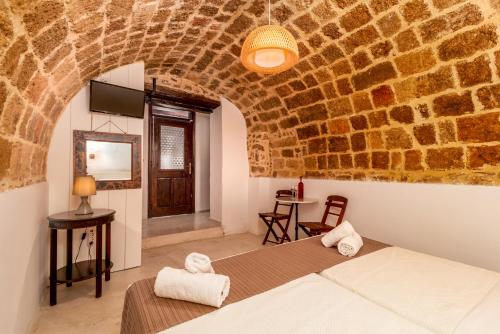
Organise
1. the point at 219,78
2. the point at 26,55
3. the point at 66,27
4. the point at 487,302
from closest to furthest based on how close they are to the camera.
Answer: the point at 487,302, the point at 26,55, the point at 66,27, the point at 219,78

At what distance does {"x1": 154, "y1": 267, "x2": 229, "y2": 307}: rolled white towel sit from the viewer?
1126mm

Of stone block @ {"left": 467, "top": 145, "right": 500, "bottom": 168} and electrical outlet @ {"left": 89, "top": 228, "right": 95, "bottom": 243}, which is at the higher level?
stone block @ {"left": 467, "top": 145, "right": 500, "bottom": 168}

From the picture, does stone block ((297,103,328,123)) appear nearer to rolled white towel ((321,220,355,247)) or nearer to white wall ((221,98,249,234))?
white wall ((221,98,249,234))

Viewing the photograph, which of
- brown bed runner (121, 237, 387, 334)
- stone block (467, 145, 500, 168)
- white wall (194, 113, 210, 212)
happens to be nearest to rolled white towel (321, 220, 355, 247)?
brown bed runner (121, 237, 387, 334)

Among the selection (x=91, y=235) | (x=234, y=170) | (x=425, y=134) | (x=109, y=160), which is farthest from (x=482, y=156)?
(x=91, y=235)

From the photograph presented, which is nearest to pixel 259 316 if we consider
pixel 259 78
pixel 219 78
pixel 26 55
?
pixel 26 55

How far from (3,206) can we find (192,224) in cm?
345

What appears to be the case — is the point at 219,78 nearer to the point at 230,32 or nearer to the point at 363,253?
the point at 230,32

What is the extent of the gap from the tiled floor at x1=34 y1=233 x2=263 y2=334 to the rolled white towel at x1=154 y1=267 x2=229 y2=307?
1070mm

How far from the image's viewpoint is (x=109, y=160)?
2.84 m

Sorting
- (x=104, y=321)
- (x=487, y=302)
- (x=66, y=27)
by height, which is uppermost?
(x=66, y=27)

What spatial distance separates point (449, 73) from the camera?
1.95 metres

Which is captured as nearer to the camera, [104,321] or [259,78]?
[104,321]

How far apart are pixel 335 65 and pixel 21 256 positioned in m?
3.01
